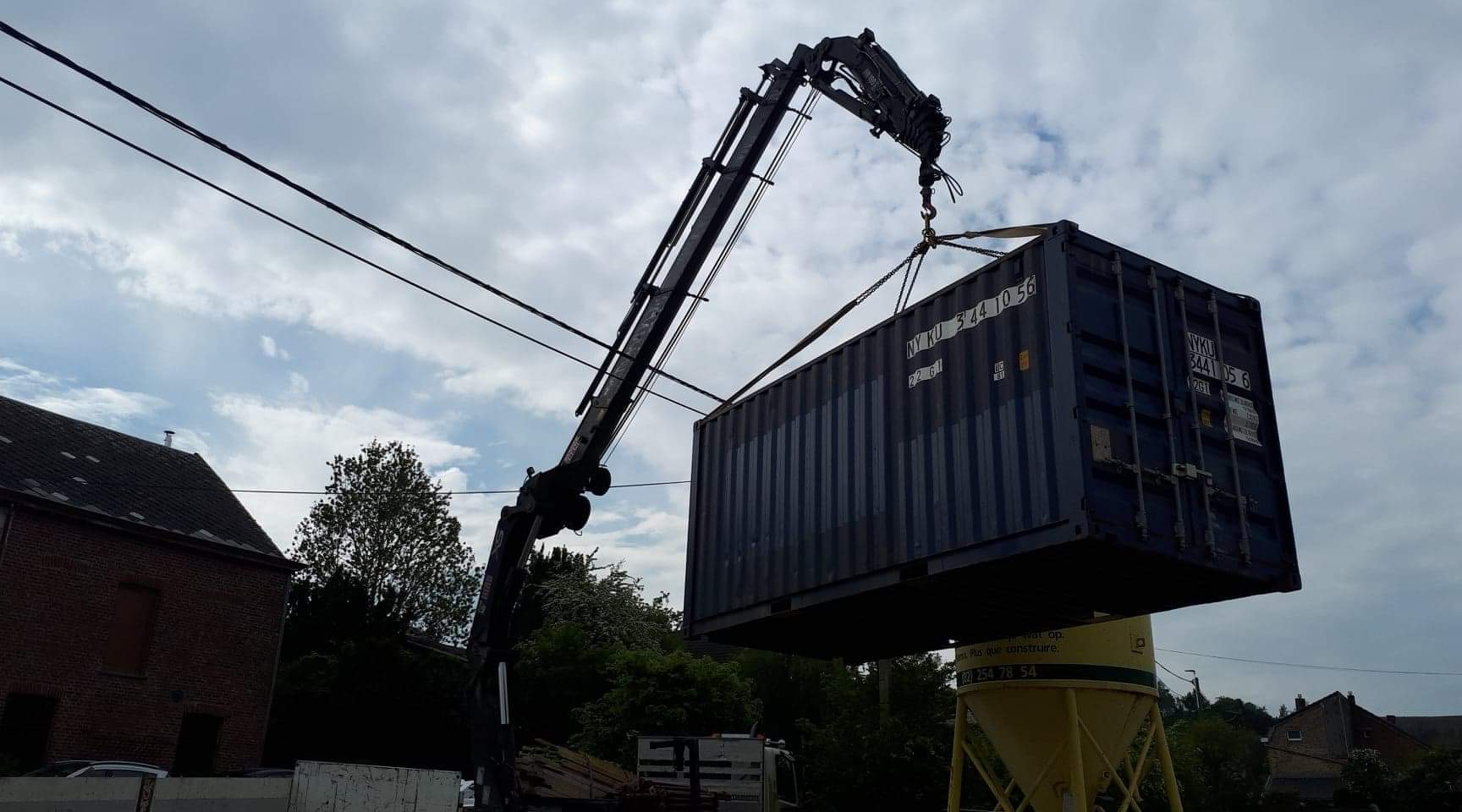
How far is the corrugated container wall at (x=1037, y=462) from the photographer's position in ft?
26.6

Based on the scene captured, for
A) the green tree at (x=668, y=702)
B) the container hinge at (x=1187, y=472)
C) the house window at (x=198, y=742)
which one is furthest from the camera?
the house window at (x=198, y=742)

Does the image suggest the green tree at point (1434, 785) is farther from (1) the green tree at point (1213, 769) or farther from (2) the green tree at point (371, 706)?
(2) the green tree at point (371, 706)

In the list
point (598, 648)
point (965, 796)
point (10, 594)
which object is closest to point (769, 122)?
point (965, 796)

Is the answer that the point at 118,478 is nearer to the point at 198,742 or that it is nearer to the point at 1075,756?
the point at 198,742

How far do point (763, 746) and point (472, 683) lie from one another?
6019mm

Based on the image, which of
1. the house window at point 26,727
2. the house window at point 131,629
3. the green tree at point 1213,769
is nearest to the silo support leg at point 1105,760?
the green tree at point 1213,769

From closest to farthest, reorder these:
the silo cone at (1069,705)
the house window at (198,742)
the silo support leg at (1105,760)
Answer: the silo support leg at (1105,760) → the silo cone at (1069,705) → the house window at (198,742)

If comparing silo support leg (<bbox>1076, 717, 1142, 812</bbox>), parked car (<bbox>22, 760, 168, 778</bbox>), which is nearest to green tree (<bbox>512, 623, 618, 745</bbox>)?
parked car (<bbox>22, 760, 168, 778</bbox>)

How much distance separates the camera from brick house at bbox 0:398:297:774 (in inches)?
840

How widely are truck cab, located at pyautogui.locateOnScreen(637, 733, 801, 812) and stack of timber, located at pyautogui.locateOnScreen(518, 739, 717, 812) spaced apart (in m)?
1.58

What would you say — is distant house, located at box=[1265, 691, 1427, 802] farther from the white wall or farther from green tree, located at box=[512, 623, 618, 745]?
the white wall

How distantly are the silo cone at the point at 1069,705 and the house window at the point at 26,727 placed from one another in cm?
1917

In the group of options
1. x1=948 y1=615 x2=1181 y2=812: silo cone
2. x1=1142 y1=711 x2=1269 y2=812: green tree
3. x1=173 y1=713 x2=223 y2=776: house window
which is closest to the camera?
x1=948 y1=615 x2=1181 y2=812: silo cone

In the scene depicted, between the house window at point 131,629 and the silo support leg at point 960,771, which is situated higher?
the house window at point 131,629
